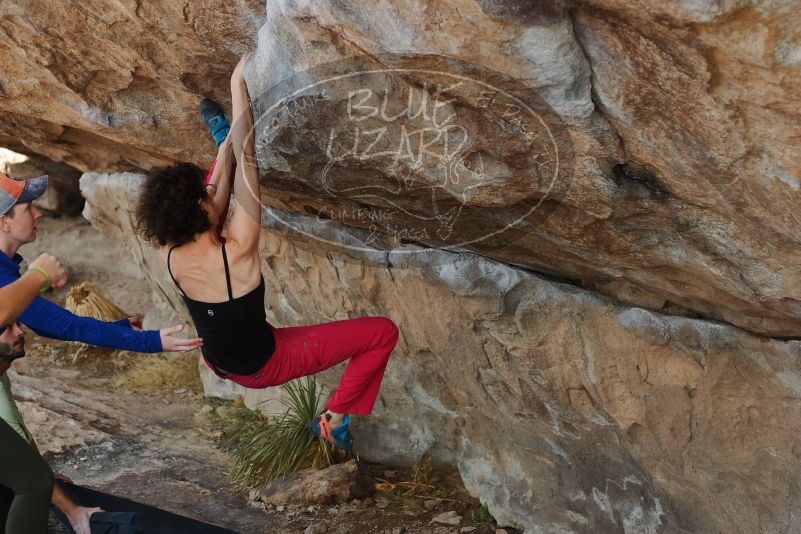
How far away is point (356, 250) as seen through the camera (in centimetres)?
466

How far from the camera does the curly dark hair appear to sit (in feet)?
11.3

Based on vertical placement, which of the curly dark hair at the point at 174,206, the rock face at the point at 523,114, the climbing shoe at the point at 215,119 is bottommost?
the curly dark hair at the point at 174,206

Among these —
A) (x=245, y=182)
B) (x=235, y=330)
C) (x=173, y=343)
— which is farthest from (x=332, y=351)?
(x=245, y=182)

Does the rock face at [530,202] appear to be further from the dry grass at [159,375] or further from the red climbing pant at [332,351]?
the dry grass at [159,375]

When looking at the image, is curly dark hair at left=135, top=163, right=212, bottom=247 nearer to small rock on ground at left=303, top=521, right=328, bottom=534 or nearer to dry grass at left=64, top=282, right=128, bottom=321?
small rock on ground at left=303, top=521, right=328, bottom=534

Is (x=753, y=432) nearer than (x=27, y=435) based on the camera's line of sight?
Yes

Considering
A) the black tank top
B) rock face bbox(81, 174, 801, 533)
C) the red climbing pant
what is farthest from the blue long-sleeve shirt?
rock face bbox(81, 174, 801, 533)

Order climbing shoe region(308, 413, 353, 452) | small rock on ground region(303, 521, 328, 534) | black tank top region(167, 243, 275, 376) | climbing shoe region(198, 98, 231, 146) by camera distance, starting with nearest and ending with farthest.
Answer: black tank top region(167, 243, 275, 376)
climbing shoe region(198, 98, 231, 146)
climbing shoe region(308, 413, 353, 452)
small rock on ground region(303, 521, 328, 534)

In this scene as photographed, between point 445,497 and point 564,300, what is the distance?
1.63 m

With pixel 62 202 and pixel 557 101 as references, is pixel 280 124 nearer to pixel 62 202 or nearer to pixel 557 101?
pixel 557 101

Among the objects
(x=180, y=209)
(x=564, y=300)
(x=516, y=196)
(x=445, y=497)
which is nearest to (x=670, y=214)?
(x=516, y=196)

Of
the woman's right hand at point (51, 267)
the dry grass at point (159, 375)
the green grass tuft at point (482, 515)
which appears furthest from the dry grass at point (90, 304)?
the woman's right hand at point (51, 267)

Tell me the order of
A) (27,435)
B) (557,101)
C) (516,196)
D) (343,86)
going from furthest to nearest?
1. (27,435)
2. (516,196)
3. (343,86)
4. (557,101)

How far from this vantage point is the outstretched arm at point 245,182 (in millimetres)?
3445
